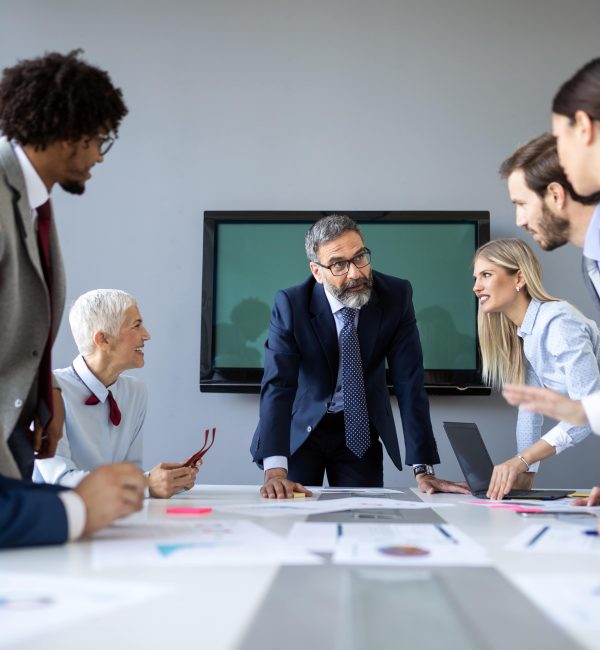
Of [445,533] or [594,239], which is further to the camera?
[594,239]

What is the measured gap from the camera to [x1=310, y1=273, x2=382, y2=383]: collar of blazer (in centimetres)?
270

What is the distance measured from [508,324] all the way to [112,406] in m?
1.43

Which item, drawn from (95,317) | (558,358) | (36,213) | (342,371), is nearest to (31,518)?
(36,213)

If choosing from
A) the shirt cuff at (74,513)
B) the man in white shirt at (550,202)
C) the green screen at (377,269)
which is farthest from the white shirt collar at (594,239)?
the green screen at (377,269)

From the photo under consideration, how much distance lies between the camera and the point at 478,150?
4.07m

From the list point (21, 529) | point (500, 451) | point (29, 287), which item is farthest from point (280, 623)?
point (500, 451)

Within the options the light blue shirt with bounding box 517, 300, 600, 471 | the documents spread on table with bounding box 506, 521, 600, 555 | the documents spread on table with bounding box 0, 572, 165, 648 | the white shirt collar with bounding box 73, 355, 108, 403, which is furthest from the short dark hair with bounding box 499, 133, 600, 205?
the documents spread on table with bounding box 0, 572, 165, 648

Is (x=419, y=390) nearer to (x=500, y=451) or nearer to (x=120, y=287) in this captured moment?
(x=500, y=451)

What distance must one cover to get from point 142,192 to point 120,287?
511 millimetres

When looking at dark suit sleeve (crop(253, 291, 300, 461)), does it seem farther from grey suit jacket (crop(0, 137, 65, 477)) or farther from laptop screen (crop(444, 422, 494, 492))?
grey suit jacket (crop(0, 137, 65, 477))

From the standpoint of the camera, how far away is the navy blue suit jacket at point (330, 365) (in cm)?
260

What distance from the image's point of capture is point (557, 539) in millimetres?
1254

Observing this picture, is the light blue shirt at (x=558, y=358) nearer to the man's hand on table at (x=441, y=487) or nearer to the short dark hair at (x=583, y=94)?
the man's hand on table at (x=441, y=487)

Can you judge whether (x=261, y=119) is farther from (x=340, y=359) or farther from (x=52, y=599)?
(x=52, y=599)
